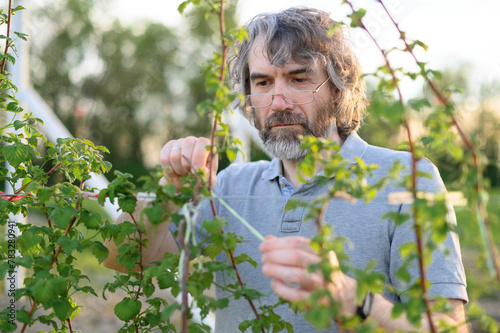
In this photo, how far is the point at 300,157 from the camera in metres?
1.96

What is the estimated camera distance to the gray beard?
190cm

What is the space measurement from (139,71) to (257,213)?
17.5 m

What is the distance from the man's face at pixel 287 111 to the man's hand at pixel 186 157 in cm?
58

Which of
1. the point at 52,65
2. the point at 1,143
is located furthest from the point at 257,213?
the point at 52,65

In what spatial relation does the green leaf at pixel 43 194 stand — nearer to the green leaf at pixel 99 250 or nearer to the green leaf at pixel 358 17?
the green leaf at pixel 99 250

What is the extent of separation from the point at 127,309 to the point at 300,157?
92 cm

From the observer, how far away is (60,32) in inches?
679

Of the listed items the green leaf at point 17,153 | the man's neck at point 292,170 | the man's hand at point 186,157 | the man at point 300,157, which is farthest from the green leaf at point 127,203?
the man's neck at point 292,170

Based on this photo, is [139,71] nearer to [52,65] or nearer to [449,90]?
[52,65]

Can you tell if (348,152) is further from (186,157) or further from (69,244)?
(69,244)

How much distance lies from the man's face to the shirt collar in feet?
0.29

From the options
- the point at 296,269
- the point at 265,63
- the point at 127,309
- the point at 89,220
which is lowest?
the point at 127,309

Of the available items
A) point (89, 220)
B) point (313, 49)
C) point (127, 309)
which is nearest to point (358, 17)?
point (89, 220)

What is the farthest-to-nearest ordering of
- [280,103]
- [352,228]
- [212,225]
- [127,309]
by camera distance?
[280,103] < [352,228] < [127,309] < [212,225]
